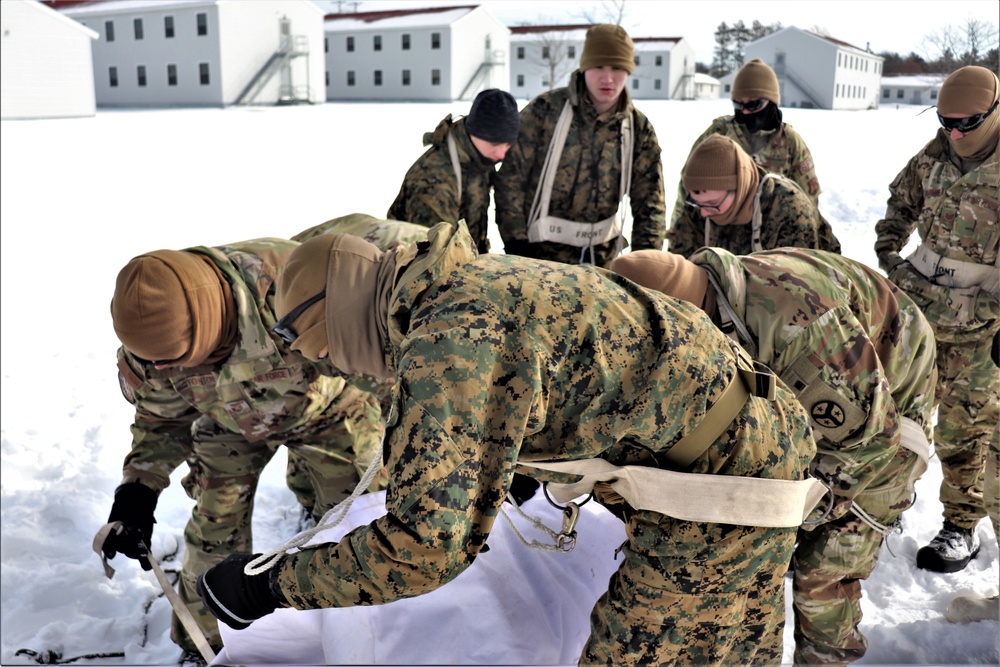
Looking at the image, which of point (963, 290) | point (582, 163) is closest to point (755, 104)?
point (582, 163)

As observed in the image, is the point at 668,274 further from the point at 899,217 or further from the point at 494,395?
the point at 899,217

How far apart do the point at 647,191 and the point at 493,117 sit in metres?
0.88

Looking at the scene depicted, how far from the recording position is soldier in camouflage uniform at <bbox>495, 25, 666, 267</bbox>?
3.77 metres

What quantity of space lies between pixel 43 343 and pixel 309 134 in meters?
10.2

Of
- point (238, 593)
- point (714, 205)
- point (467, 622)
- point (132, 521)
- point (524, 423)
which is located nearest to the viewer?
point (524, 423)

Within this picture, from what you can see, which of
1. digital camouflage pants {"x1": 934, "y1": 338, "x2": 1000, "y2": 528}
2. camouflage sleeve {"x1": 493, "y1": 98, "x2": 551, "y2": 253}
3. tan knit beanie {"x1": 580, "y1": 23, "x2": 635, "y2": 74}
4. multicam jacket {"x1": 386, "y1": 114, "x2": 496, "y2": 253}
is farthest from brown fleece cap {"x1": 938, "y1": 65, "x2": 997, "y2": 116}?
multicam jacket {"x1": 386, "y1": 114, "x2": 496, "y2": 253}

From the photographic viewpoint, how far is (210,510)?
8.41 ft

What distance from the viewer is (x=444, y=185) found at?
3502 mm

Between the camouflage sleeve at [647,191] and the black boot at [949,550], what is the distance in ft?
5.50

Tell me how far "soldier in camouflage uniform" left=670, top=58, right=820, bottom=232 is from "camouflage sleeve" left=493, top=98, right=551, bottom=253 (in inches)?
35.9

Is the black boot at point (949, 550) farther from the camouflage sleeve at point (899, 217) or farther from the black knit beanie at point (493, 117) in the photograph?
the black knit beanie at point (493, 117)

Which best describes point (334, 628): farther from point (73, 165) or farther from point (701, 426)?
point (73, 165)

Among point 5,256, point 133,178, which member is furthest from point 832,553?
point 133,178

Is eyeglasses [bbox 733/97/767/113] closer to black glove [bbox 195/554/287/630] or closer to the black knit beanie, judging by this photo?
the black knit beanie
